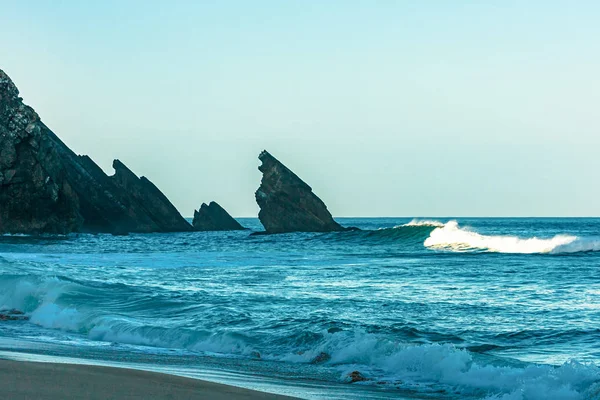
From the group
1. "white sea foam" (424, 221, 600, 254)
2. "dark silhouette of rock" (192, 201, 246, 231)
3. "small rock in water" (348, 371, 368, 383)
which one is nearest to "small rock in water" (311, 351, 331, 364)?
"small rock in water" (348, 371, 368, 383)

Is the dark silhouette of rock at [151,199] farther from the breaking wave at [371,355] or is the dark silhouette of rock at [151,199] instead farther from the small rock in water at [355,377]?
the small rock in water at [355,377]

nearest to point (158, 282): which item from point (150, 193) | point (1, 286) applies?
point (1, 286)

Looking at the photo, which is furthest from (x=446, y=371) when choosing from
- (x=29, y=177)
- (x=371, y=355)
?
(x=29, y=177)

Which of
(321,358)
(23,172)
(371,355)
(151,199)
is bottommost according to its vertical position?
(321,358)

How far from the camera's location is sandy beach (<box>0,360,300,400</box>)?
6281 mm

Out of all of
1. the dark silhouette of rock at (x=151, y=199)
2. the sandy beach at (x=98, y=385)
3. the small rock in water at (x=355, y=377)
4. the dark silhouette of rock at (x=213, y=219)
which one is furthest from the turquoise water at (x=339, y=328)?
the dark silhouette of rock at (x=213, y=219)

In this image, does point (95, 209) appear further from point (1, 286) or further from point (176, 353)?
point (176, 353)

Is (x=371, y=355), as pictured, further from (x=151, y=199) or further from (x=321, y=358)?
(x=151, y=199)

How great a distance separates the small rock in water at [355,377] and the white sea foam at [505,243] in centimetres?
3203

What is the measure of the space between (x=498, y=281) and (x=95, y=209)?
8222cm

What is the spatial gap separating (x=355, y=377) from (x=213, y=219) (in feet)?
352

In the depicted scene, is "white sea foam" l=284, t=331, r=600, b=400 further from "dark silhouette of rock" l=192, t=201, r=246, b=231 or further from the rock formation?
"dark silhouette of rock" l=192, t=201, r=246, b=231

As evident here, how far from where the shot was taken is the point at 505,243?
1731 inches

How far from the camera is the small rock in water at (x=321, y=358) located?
11.1 metres
